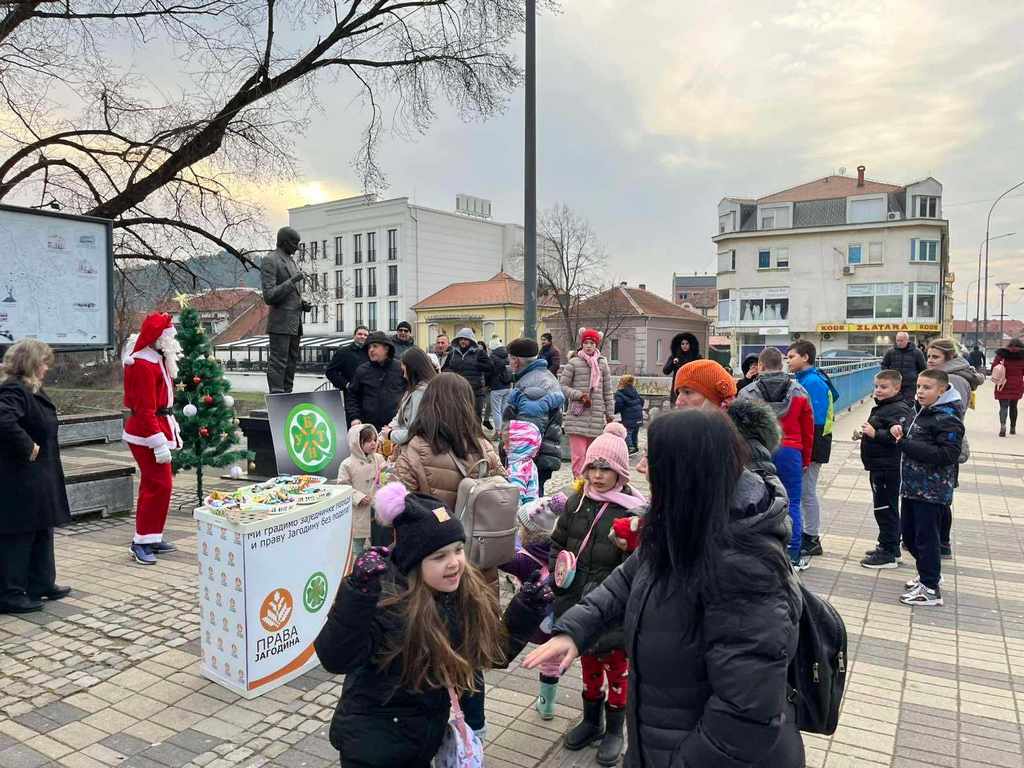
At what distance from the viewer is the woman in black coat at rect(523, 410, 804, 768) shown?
5.20 feet

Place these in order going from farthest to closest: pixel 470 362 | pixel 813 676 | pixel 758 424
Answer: pixel 470 362 < pixel 758 424 < pixel 813 676

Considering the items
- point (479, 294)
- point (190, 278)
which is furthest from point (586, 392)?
point (479, 294)

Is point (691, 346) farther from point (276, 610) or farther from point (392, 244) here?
point (392, 244)

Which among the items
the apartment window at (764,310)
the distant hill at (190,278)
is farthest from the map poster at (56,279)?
the apartment window at (764,310)

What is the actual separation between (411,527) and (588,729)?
1.80m

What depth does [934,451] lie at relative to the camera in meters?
4.95

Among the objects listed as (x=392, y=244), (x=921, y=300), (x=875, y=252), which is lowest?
(x=921, y=300)

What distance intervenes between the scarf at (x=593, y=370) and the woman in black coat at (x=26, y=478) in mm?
5357

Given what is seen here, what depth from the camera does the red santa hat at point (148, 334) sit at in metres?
5.75

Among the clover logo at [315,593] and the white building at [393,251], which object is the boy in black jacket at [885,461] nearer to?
the clover logo at [315,593]

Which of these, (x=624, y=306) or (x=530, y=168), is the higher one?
(x=624, y=306)

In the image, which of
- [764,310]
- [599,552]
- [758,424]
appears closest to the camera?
[758,424]

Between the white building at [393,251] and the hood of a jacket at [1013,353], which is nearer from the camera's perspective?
the hood of a jacket at [1013,353]

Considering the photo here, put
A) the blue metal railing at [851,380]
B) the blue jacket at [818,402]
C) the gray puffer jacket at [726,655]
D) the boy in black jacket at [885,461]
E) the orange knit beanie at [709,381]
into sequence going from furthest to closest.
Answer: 1. the blue metal railing at [851,380]
2. the blue jacket at [818,402]
3. the boy in black jacket at [885,461]
4. the orange knit beanie at [709,381]
5. the gray puffer jacket at [726,655]
